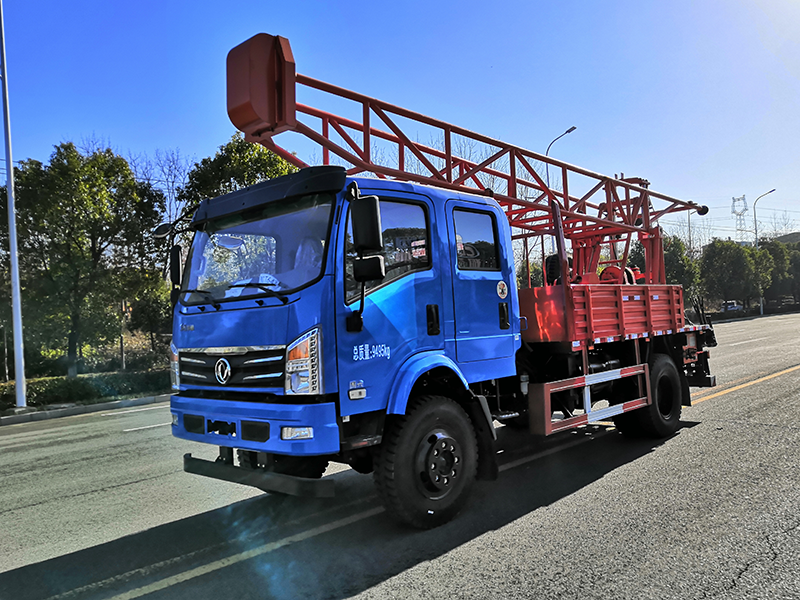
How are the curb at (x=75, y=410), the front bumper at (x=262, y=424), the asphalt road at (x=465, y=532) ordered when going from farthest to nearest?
the curb at (x=75, y=410) < the front bumper at (x=262, y=424) < the asphalt road at (x=465, y=532)

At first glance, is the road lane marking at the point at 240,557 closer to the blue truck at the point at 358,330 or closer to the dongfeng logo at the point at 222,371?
the blue truck at the point at 358,330

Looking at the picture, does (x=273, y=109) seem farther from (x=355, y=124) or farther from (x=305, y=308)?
(x=305, y=308)

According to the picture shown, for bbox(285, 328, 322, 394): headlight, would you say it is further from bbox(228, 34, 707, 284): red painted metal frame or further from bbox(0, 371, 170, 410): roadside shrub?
bbox(0, 371, 170, 410): roadside shrub

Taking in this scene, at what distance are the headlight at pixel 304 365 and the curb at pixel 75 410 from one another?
11060 mm

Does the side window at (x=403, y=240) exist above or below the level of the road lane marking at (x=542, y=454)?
above

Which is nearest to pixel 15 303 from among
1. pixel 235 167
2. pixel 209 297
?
pixel 235 167

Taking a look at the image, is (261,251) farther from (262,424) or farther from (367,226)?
(262,424)

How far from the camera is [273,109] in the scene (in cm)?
485

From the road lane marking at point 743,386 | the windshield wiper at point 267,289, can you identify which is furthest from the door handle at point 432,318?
the road lane marking at point 743,386

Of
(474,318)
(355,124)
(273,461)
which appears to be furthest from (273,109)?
(273,461)

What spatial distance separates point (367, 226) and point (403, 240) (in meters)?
0.71

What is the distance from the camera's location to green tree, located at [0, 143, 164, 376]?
14203 mm

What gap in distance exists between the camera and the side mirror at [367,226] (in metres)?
3.68

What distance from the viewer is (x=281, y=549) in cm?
386
